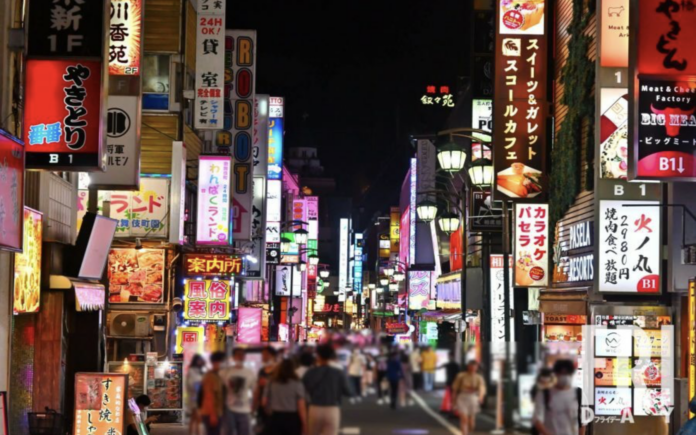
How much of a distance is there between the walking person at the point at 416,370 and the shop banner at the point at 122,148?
44.4 ft

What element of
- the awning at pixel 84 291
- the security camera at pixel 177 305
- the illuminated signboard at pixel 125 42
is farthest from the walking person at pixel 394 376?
the security camera at pixel 177 305

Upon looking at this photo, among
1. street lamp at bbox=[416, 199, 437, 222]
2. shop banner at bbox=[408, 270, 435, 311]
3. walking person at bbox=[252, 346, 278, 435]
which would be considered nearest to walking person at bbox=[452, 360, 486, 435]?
walking person at bbox=[252, 346, 278, 435]

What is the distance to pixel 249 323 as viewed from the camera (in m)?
42.0

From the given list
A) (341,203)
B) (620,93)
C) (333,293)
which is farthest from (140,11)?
(341,203)

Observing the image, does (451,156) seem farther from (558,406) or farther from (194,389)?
(194,389)

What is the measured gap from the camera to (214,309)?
108ft

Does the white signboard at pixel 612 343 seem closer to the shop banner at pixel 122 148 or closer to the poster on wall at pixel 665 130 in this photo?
the poster on wall at pixel 665 130

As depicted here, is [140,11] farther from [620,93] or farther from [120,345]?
[120,345]

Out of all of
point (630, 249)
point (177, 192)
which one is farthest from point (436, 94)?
point (630, 249)

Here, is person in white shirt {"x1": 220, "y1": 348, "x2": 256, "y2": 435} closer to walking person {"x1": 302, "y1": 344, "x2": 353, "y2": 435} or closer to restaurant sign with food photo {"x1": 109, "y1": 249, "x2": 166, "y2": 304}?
walking person {"x1": 302, "y1": 344, "x2": 353, "y2": 435}

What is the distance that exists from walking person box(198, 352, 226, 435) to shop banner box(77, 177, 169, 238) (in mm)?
23118

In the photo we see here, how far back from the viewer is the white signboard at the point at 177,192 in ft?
88.6

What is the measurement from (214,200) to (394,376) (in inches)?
1034

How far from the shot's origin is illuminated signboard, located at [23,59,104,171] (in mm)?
13719
